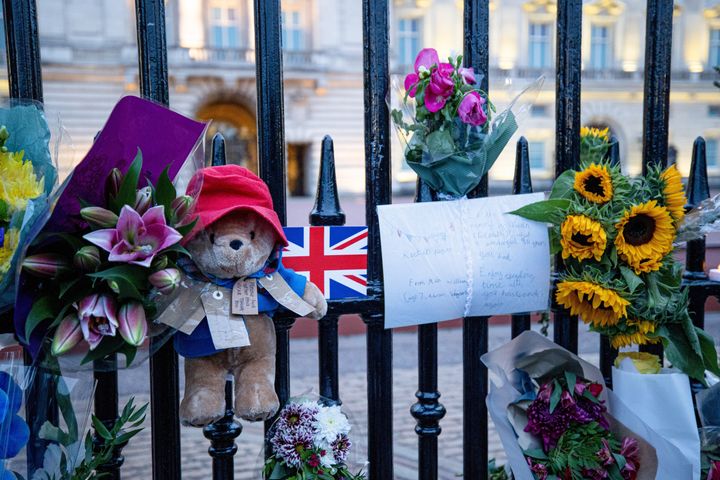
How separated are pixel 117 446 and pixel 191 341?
Answer: 13.2 inches

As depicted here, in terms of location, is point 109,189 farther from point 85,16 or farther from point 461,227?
point 85,16

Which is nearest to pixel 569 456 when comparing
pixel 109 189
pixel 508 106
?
pixel 508 106

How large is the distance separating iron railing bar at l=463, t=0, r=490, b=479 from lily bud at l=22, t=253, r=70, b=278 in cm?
100

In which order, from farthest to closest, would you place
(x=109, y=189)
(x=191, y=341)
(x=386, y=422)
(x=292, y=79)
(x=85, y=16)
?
(x=292, y=79) → (x=85, y=16) → (x=386, y=422) → (x=191, y=341) → (x=109, y=189)

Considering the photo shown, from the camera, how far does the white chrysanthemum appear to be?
1.38 meters

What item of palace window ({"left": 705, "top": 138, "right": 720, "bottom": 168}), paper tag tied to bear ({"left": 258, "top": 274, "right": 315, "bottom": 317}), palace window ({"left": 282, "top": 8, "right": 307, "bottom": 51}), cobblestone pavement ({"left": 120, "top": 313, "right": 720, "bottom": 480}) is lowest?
cobblestone pavement ({"left": 120, "top": 313, "right": 720, "bottom": 480})

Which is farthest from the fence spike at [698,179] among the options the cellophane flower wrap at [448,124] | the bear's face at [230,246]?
the bear's face at [230,246]

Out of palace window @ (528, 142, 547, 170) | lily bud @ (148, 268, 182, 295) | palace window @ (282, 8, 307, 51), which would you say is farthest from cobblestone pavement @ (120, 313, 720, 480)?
palace window @ (282, 8, 307, 51)

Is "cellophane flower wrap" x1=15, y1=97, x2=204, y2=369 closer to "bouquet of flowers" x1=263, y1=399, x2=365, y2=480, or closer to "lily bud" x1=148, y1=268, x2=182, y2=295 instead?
"lily bud" x1=148, y1=268, x2=182, y2=295

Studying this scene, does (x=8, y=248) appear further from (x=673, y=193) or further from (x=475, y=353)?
(x=673, y=193)

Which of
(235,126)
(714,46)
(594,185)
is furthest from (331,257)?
(714,46)

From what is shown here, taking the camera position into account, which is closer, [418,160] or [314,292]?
[314,292]

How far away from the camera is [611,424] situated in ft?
5.28

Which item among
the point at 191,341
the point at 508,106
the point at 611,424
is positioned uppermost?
the point at 508,106
